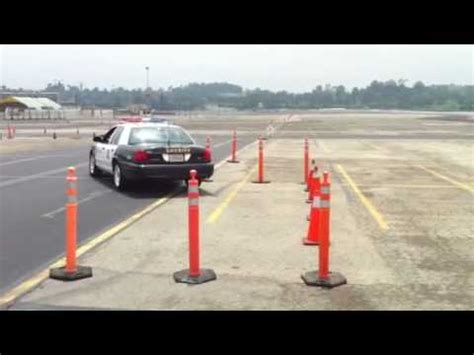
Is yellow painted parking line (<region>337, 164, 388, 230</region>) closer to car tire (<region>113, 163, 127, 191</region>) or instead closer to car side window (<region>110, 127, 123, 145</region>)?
car tire (<region>113, 163, 127, 191</region>)

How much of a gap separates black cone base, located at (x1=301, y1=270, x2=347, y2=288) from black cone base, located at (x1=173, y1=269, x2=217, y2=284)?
96 centimetres

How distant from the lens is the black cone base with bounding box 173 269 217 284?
6798 mm

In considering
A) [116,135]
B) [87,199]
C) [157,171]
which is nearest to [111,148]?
[116,135]

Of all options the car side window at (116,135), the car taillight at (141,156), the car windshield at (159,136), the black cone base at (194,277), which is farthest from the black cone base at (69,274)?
the car side window at (116,135)

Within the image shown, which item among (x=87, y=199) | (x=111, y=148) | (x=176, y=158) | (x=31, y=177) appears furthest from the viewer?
(x=31, y=177)

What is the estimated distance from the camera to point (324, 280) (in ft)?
22.2

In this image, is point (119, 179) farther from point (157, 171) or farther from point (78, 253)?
point (78, 253)

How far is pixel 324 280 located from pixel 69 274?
103 inches

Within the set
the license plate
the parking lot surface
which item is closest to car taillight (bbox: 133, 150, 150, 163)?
the license plate
